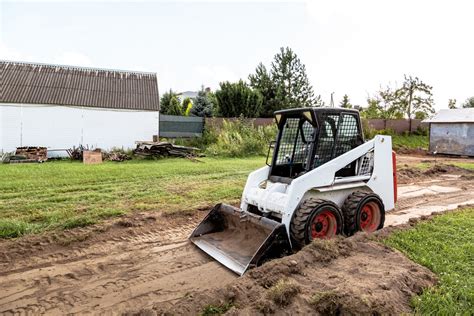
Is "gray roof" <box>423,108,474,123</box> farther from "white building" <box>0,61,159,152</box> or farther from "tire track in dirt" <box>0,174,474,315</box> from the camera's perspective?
"tire track in dirt" <box>0,174,474,315</box>

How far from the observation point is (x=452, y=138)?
2225 cm

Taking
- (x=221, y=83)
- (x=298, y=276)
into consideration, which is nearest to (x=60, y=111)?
(x=221, y=83)

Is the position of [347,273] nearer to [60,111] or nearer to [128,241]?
[128,241]

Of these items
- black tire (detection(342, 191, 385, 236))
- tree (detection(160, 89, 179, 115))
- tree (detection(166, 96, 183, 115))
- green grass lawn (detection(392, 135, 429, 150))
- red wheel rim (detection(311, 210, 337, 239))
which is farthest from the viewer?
tree (detection(160, 89, 179, 115))

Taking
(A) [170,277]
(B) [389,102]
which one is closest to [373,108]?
(B) [389,102]

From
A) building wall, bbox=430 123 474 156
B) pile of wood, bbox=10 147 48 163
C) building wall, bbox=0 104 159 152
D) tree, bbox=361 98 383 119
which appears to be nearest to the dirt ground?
pile of wood, bbox=10 147 48 163

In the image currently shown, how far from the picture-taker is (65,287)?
4.05 metres

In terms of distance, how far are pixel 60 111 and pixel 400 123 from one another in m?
24.1

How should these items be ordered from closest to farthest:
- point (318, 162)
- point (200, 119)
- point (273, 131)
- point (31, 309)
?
point (31, 309) → point (318, 162) → point (273, 131) → point (200, 119)

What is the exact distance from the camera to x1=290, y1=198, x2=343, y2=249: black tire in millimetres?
4703

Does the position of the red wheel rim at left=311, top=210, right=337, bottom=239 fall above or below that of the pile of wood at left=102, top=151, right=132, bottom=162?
below

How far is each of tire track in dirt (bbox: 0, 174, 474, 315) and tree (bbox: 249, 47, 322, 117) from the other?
1231 inches

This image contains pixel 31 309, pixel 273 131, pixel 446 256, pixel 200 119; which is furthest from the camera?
pixel 200 119

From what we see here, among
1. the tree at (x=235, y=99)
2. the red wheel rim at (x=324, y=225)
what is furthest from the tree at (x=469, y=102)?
the red wheel rim at (x=324, y=225)
